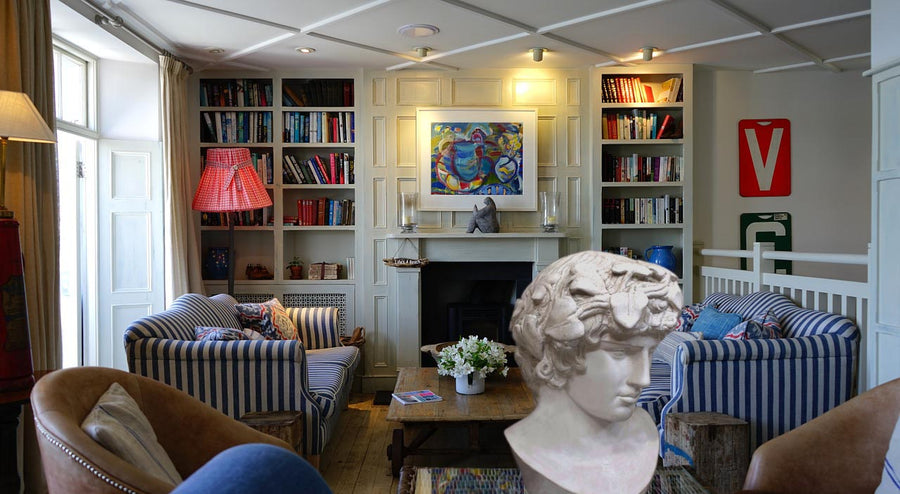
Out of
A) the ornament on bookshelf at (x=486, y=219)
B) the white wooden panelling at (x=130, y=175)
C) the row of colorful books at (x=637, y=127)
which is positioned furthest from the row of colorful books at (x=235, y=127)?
the row of colorful books at (x=637, y=127)

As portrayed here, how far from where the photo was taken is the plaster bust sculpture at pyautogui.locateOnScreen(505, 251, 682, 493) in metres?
1.44

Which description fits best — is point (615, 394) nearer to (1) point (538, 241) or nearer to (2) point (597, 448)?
(2) point (597, 448)

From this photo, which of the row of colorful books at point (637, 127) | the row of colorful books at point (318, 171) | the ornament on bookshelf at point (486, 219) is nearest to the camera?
the ornament on bookshelf at point (486, 219)

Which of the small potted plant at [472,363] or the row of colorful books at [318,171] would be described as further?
the row of colorful books at [318,171]

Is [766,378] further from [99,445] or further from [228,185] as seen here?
[228,185]

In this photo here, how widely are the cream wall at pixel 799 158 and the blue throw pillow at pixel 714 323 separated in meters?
1.71

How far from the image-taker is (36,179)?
3.09m

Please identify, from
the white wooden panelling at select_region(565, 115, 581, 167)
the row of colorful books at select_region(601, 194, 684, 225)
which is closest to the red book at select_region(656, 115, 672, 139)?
the row of colorful books at select_region(601, 194, 684, 225)

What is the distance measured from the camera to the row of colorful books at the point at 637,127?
17.4 ft

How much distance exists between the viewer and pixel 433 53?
490 centimetres

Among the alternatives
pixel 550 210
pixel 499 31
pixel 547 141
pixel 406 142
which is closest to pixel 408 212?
pixel 406 142

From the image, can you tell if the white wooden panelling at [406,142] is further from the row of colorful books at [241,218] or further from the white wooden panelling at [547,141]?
the row of colorful books at [241,218]

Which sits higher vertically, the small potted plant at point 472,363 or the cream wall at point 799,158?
the cream wall at point 799,158

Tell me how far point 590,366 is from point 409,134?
4093mm
